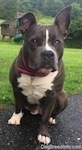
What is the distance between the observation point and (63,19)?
5340 mm

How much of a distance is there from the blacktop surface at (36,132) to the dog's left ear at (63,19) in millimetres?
1485

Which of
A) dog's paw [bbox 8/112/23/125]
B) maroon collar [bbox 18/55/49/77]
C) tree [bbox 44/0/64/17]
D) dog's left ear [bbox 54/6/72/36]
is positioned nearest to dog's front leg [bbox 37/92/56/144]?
maroon collar [bbox 18/55/49/77]

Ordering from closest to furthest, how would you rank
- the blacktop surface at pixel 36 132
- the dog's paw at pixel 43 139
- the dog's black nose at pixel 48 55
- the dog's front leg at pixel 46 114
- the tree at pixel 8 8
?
1. the dog's black nose at pixel 48 55
2. the blacktop surface at pixel 36 132
3. the dog's paw at pixel 43 139
4. the dog's front leg at pixel 46 114
5. the tree at pixel 8 8

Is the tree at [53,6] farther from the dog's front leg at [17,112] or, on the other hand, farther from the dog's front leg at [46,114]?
the dog's front leg at [46,114]

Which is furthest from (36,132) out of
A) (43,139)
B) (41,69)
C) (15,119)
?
(41,69)

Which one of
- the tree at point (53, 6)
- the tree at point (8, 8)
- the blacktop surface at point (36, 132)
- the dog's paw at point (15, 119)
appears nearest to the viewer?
the blacktop surface at point (36, 132)

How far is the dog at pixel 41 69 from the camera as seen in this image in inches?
194

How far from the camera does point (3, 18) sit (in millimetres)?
54188

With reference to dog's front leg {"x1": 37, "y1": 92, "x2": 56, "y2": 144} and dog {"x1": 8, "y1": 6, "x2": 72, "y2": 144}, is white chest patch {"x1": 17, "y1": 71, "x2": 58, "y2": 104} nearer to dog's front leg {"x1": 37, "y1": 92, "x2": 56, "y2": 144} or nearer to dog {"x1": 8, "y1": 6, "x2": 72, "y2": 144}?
dog {"x1": 8, "y1": 6, "x2": 72, "y2": 144}

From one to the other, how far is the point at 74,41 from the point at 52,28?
128 feet

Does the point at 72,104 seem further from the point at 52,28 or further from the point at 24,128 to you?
the point at 52,28

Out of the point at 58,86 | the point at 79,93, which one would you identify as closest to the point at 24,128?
the point at 58,86

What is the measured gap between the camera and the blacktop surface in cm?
504

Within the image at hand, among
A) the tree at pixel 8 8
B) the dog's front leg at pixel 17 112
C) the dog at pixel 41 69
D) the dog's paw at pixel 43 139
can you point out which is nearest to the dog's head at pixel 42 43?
the dog at pixel 41 69
